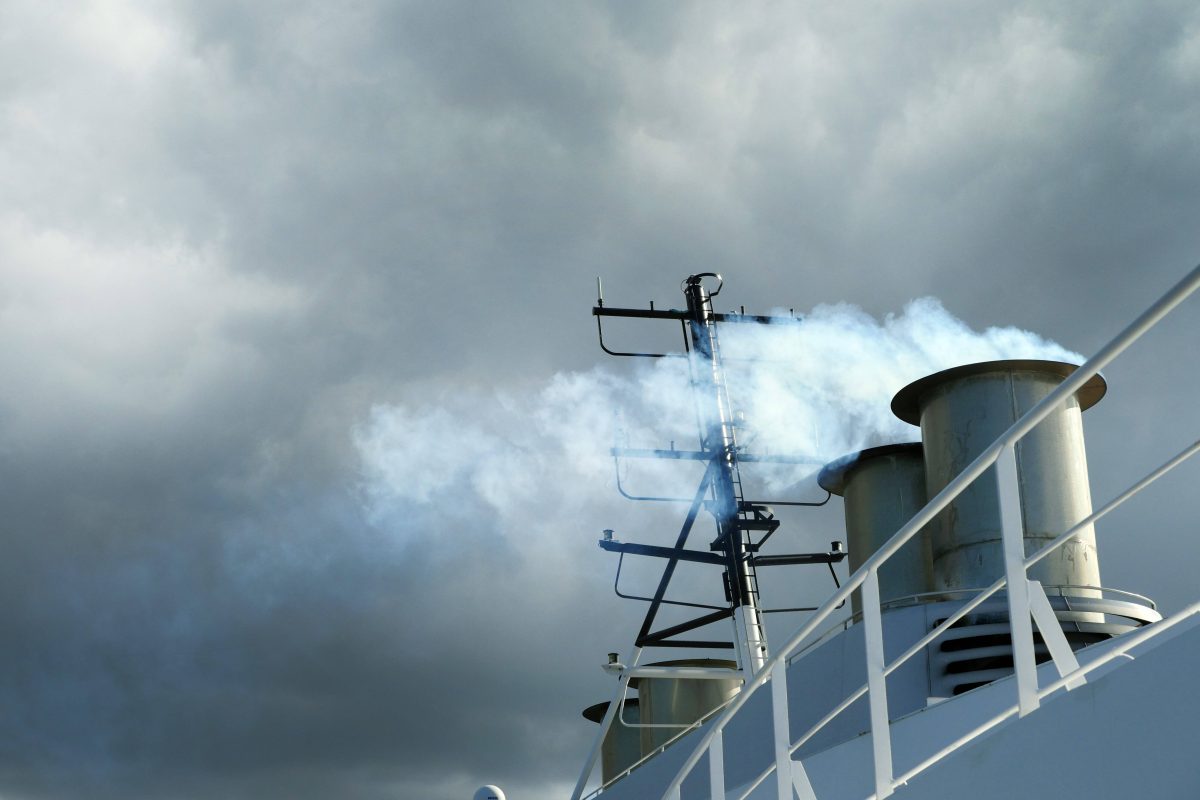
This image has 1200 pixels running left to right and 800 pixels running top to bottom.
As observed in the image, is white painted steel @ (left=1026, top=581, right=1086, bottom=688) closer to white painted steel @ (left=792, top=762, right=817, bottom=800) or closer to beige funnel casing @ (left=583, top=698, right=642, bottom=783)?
white painted steel @ (left=792, top=762, right=817, bottom=800)

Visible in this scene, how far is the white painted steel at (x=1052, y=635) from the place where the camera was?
3.73 metres

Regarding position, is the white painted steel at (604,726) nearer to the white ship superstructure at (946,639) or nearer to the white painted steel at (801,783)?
the white ship superstructure at (946,639)

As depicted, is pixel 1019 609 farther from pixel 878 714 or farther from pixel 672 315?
pixel 672 315

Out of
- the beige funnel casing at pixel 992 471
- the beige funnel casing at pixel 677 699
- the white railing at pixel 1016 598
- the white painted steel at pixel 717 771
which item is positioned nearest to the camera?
the white railing at pixel 1016 598

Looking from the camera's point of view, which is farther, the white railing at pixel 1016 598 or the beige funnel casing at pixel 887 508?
the beige funnel casing at pixel 887 508

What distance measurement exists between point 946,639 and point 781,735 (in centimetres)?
442

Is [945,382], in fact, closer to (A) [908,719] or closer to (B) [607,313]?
(A) [908,719]

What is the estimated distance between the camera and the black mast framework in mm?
15336

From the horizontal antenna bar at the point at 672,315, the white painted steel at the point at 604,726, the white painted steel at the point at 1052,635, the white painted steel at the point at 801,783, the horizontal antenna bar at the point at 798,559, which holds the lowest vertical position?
the white painted steel at the point at 801,783

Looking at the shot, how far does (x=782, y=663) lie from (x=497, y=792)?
21.9 ft

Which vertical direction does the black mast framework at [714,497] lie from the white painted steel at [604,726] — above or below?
above

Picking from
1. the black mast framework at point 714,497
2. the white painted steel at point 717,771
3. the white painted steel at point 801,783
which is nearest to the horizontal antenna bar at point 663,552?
the black mast framework at point 714,497

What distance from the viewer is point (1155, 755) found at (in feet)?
10.9

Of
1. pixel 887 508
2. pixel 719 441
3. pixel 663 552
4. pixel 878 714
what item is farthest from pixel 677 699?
pixel 878 714
